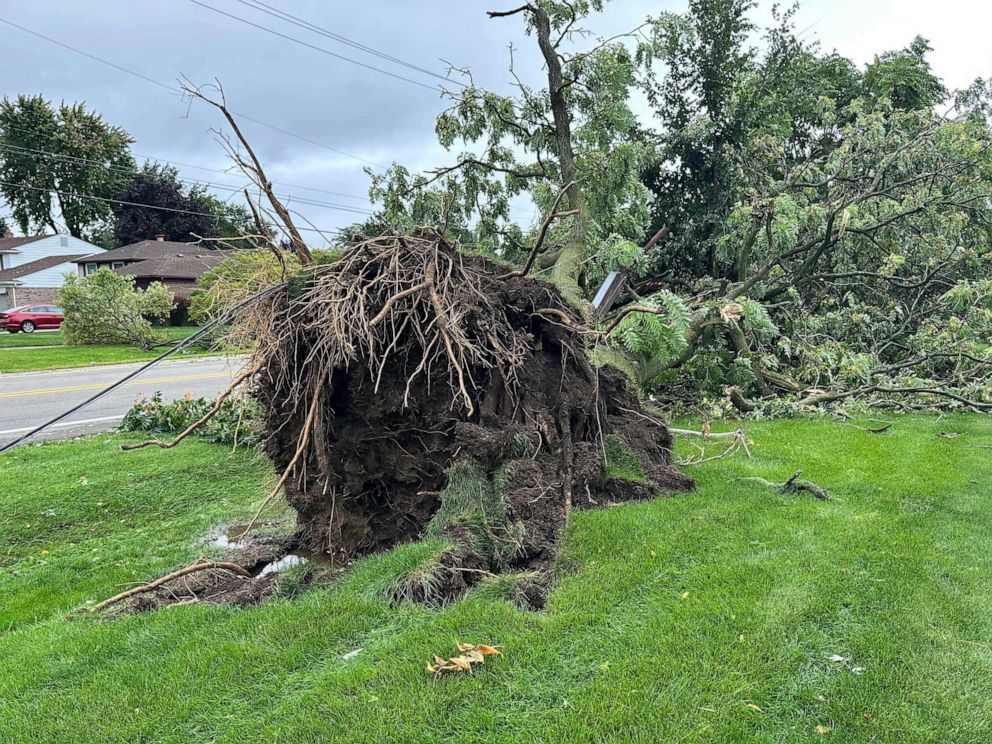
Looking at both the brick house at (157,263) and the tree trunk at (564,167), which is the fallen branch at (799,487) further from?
the brick house at (157,263)

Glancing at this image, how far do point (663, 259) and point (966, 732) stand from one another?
9.79 m

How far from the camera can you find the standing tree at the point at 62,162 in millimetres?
42500

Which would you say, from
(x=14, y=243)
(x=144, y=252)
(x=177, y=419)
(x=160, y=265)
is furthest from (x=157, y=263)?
(x=177, y=419)

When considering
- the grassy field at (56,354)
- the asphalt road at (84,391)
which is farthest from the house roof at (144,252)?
the asphalt road at (84,391)

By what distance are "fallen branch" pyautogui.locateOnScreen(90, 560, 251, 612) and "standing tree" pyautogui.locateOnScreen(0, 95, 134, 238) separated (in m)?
45.3

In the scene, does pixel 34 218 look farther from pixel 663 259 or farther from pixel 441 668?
pixel 441 668

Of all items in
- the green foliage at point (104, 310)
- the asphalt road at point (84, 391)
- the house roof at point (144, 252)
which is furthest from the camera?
the house roof at point (144, 252)

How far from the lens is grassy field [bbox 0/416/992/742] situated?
257 cm

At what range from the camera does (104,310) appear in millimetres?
21328

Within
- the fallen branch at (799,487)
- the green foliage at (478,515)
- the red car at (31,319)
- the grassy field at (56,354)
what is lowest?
the fallen branch at (799,487)

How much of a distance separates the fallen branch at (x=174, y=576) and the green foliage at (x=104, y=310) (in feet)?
65.4

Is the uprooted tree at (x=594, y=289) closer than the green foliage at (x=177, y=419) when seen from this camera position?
Yes

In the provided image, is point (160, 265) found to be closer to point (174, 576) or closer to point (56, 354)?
point (56, 354)

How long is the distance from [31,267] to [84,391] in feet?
116
